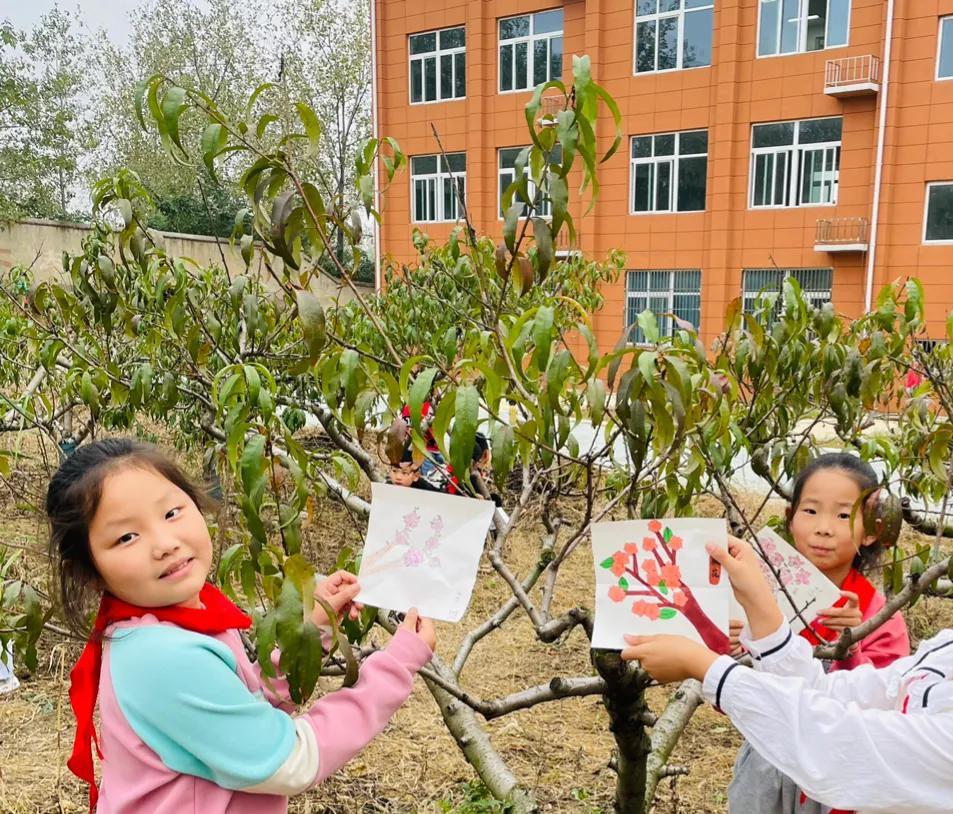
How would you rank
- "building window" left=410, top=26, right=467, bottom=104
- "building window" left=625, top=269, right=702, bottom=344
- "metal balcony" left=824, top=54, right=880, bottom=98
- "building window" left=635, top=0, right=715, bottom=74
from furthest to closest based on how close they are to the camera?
"building window" left=410, top=26, right=467, bottom=104
"building window" left=625, top=269, right=702, bottom=344
"building window" left=635, top=0, right=715, bottom=74
"metal balcony" left=824, top=54, right=880, bottom=98

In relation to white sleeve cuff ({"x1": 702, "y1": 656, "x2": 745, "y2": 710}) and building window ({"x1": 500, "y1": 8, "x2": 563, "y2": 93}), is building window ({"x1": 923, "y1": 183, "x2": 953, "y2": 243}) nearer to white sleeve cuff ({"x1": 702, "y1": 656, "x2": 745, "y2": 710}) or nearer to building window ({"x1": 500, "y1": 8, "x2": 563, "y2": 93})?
building window ({"x1": 500, "y1": 8, "x2": 563, "y2": 93})

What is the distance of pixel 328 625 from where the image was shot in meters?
1.35

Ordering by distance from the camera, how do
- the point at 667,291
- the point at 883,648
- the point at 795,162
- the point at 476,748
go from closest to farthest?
the point at 883,648
the point at 476,748
the point at 795,162
the point at 667,291

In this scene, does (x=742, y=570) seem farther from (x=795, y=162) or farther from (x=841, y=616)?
(x=795, y=162)

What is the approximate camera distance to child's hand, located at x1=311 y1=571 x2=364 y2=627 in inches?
50.5

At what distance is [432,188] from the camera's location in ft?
50.7

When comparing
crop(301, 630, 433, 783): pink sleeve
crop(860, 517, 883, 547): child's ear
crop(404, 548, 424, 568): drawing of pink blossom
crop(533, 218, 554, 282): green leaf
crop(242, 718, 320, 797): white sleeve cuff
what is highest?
crop(533, 218, 554, 282): green leaf

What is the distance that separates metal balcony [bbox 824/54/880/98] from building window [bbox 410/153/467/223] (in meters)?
6.20

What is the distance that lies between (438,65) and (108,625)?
15363mm

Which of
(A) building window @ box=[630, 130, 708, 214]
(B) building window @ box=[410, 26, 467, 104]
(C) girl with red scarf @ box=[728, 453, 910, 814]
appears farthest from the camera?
(B) building window @ box=[410, 26, 467, 104]

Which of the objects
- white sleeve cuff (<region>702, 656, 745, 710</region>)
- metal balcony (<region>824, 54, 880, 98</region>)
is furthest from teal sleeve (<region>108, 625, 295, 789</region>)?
metal balcony (<region>824, 54, 880, 98</region>)

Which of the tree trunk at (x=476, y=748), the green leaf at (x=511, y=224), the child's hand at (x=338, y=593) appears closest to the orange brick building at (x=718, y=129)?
the tree trunk at (x=476, y=748)

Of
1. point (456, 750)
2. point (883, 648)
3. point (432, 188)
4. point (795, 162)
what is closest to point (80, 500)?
point (883, 648)

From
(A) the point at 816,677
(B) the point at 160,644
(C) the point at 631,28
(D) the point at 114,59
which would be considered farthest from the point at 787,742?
(D) the point at 114,59
